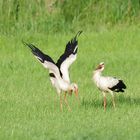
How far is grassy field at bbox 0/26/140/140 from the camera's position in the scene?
380 inches

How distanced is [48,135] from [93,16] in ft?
33.4

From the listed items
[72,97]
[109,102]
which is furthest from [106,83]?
[72,97]

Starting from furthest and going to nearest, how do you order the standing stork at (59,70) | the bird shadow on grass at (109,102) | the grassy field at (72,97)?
1. the bird shadow on grass at (109,102)
2. the standing stork at (59,70)
3. the grassy field at (72,97)

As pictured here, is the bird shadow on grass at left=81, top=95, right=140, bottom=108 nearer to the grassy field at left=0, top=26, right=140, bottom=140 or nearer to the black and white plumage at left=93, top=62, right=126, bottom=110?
the grassy field at left=0, top=26, right=140, bottom=140

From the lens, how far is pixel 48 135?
9.32 metres

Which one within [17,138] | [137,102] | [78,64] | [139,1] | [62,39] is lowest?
[17,138]

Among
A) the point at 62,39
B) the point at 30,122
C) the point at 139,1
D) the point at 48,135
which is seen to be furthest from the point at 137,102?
the point at 139,1

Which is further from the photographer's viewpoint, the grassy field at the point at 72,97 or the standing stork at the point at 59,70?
the standing stork at the point at 59,70

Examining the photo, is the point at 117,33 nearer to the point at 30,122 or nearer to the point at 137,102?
the point at 137,102

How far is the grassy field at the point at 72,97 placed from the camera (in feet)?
31.7

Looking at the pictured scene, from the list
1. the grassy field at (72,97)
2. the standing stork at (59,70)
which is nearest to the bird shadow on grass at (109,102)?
the grassy field at (72,97)

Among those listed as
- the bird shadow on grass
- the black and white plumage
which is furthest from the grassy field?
the black and white plumage

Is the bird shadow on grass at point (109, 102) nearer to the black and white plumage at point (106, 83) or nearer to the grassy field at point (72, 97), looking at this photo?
the grassy field at point (72, 97)

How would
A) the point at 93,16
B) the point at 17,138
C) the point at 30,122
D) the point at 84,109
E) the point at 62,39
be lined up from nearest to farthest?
the point at 17,138
the point at 30,122
the point at 84,109
the point at 62,39
the point at 93,16
